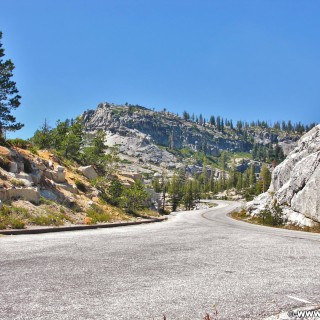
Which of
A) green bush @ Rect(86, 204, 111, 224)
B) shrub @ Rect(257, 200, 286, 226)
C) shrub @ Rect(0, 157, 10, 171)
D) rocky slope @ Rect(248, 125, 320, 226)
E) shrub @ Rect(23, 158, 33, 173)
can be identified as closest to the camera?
shrub @ Rect(0, 157, 10, 171)

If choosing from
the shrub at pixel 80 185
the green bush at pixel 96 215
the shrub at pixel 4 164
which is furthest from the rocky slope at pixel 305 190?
the shrub at pixel 4 164

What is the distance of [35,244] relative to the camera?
11812 millimetres

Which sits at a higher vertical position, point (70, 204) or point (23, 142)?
point (23, 142)

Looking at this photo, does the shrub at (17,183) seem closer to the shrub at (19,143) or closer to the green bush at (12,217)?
the green bush at (12,217)

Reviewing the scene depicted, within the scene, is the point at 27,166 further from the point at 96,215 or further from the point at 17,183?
the point at 96,215

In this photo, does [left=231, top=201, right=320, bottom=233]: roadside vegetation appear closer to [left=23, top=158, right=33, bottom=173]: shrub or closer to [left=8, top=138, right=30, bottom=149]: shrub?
[left=23, top=158, right=33, bottom=173]: shrub

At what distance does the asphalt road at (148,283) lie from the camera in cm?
502

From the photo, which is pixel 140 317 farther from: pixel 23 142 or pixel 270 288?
pixel 23 142

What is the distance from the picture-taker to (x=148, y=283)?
21.7 ft

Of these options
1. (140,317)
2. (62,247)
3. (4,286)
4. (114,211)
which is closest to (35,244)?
(62,247)

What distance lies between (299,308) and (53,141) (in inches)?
2175

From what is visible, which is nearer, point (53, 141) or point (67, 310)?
point (67, 310)

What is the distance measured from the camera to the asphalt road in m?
5.02

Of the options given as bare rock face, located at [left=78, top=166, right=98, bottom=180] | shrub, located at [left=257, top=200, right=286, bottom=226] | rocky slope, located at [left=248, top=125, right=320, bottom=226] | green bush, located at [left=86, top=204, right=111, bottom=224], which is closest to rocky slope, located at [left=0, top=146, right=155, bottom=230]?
Answer: green bush, located at [left=86, top=204, right=111, bottom=224]
